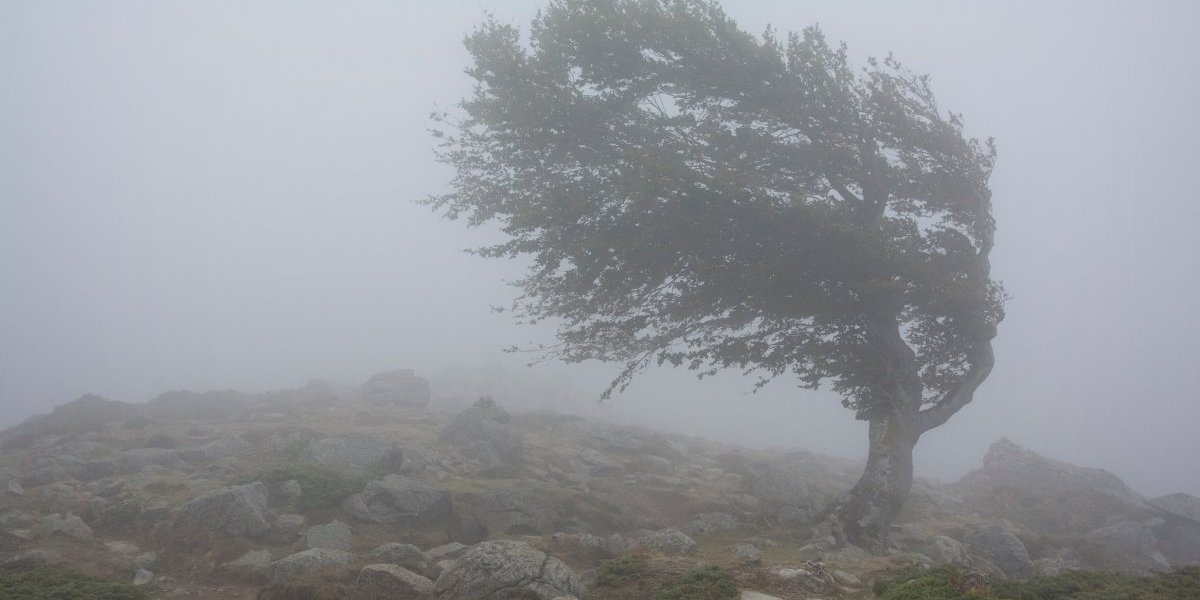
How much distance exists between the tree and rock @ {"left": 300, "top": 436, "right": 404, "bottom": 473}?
655cm

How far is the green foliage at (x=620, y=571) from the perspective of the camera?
34.7ft

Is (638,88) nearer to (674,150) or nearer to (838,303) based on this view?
(674,150)

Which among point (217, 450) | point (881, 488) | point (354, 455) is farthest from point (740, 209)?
point (217, 450)

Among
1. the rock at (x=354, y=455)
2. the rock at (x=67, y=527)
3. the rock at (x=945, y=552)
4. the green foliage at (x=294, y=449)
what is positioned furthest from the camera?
the green foliage at (x=294, y=449)

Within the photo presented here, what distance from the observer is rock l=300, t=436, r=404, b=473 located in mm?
20250

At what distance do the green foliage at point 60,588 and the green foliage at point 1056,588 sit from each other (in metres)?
11.4

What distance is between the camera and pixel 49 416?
33750mm

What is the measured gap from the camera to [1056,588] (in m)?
8.66

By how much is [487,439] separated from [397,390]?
19085 millimetres

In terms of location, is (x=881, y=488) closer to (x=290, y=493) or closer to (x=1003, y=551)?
(x=1003, y=551)

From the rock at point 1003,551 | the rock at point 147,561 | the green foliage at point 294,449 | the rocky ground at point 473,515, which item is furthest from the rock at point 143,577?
the rock at point 1003,551

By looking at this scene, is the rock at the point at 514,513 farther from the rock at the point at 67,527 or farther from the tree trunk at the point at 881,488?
the rock at the point at 67,527

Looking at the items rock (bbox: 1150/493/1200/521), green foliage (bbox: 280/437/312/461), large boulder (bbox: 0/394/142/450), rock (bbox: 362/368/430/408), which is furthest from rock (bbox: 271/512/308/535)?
rock (bbox: 1150/493/1200/521)

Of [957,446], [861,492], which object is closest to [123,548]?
[861,492]
